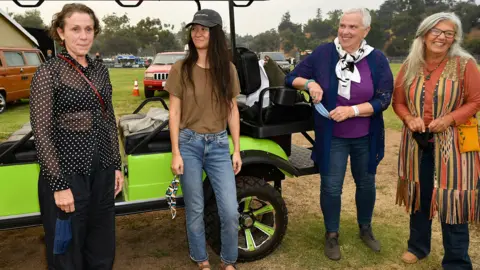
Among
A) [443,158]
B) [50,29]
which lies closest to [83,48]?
[50,29]

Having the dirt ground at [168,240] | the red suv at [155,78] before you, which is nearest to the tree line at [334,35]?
the red suv at [155,78]

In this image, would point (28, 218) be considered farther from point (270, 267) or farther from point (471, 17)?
point (471, 17)

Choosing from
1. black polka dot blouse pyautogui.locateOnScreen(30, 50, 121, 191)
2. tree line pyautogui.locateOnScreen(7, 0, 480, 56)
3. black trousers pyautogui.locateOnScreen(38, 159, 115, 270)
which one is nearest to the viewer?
black polka dot blouse pyautogui.locateOnScreen(30, 50, 121, 191)

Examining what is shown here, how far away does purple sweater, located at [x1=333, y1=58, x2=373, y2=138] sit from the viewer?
296 centimetres

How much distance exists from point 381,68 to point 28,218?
2708 mm

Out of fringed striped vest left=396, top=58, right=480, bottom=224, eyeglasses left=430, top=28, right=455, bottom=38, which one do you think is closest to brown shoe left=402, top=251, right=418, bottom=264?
fringed striped vest left=396, top=58, right=480, bottom=224

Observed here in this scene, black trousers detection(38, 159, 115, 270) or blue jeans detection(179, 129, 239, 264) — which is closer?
black trousers detection(38, 159, 115, 270)

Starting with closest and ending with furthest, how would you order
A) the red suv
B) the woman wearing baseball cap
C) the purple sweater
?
the woman wearing baseball cap < the purple sweater < the red suv

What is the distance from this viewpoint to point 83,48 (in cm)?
204

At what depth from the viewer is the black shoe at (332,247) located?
3271mm

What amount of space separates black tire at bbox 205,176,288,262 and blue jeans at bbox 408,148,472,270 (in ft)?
3.44

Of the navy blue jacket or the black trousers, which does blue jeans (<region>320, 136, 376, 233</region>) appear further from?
the black trousers

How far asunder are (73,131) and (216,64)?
97 centimetres

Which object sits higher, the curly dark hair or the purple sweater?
the curly dark hair
